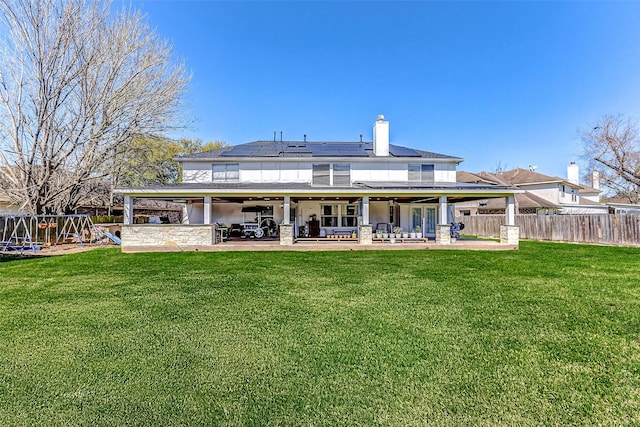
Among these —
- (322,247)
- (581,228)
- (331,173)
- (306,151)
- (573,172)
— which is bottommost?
(322,247)

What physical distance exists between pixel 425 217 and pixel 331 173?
594 cm

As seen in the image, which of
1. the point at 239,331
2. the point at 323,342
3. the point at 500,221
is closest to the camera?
the point at 323,342

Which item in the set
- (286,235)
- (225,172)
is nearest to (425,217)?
(286,235)

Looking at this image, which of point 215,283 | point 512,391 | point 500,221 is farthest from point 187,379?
point 500,221

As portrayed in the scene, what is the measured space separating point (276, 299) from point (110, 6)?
19.5 meters

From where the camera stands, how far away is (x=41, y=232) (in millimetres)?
17781

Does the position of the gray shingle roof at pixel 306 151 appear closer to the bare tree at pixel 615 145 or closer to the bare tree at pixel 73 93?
the bare tree at pixel 73 93

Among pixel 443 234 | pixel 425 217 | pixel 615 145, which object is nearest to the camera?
pixel 443 234

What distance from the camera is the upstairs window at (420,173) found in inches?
716

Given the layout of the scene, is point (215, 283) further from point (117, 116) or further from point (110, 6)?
point (110, 6)

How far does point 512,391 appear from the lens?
3162 millimetres

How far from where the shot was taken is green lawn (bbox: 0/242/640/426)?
9.52ft

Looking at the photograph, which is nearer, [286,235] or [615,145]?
[286,235]

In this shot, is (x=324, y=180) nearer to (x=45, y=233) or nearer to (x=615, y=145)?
(x=45, y=233)
